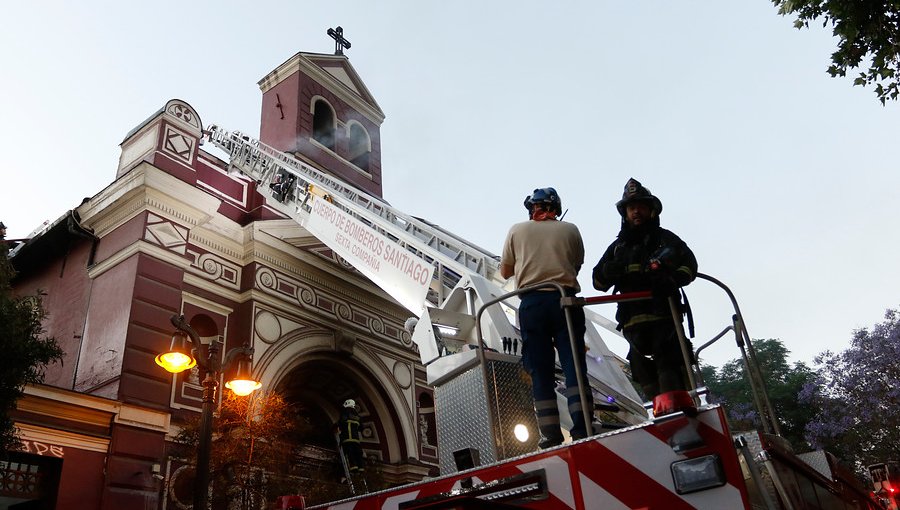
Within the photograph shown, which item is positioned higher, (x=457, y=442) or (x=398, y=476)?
(x=398, y=476)

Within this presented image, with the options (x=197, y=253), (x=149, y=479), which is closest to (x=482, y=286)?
(x=149, y=479)

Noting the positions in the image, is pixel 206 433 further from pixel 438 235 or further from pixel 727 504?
pixel 727 504

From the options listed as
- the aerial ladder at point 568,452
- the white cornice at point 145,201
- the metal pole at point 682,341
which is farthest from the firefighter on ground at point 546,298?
the white cornice at point 145,201

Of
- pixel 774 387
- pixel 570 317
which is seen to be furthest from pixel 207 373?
pixel 774 387

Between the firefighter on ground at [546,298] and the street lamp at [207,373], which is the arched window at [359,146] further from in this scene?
the firefighter on ground at [546,298]

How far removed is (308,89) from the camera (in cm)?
2116

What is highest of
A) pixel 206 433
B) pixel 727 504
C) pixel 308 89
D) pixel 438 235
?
pixel 308 89

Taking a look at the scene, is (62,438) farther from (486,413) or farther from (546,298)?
(546,298)

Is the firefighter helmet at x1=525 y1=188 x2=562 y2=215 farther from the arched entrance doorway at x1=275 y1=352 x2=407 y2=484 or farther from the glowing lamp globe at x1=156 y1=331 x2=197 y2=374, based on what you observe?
the arched entrance doorway at x1=275 y1=352 x2=407 y2=484

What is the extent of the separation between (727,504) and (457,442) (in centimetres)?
218

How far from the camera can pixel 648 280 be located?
13.9 feet

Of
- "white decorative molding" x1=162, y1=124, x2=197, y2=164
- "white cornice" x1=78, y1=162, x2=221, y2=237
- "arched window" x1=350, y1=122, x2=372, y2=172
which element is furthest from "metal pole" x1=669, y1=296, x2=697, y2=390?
"arched window" x1=350, y1=122, x2=372, y2=172

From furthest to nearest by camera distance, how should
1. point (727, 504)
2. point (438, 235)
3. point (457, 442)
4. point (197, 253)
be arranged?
point (197, 253), point (438, 235), point (457, 442), point (727, 504)

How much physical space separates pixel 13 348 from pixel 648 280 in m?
6.27
